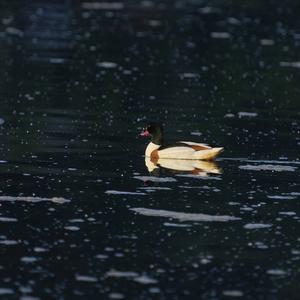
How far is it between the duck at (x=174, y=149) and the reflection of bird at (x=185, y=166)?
9cm

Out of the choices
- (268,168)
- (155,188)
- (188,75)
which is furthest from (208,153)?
(188,75)

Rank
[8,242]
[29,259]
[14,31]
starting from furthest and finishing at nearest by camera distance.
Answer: [14,31] → [8,242] → [29,259]

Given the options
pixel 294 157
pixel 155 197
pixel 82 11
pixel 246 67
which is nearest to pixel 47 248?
pixel 155 197

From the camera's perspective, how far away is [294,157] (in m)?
28.1

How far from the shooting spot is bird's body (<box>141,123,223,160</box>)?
27094mm

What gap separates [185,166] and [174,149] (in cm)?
70

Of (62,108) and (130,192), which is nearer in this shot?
(130,192)

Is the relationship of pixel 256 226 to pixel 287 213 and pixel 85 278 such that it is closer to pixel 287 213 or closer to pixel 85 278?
pixel 287 213

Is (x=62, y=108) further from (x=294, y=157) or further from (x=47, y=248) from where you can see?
(x=47, y=248)

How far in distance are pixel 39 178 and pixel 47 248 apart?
5371 millimetres

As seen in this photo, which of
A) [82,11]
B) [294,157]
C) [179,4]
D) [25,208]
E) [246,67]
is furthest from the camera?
[179,4]

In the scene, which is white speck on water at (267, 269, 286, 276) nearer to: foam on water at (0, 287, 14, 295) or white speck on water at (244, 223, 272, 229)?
white speck on water at (244, 223, 272, 229)

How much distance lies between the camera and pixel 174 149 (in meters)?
27.5

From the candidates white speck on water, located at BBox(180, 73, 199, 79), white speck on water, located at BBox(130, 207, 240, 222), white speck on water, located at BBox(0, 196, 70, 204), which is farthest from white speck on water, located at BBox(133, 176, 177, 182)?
white speck on water, located at BBox(180, 73, 199, 79)
